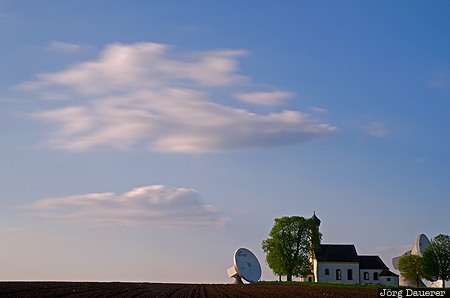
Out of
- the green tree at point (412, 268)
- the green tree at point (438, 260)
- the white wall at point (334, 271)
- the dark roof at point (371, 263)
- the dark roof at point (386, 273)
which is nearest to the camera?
the green tree at point (438, 260)

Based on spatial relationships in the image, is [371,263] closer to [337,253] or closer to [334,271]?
[337,253]

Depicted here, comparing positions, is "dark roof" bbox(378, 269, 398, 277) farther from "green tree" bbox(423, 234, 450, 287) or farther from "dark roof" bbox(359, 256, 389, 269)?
"green tree" bbox(423, 234, 450, 287)

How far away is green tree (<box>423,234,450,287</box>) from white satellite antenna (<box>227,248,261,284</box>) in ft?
93.9

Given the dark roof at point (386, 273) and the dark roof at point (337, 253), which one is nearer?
the dark roof at point (386, 273)

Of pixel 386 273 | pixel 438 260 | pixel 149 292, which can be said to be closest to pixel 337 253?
pixel 386 273

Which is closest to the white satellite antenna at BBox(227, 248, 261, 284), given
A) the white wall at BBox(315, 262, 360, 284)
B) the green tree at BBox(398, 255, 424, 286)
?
the green tree at BBox(398, 255, 424, 286)

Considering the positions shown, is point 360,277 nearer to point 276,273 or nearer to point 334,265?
point 334,265

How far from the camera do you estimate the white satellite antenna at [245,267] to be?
111750 mm

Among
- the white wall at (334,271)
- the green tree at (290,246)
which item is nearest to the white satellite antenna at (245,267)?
the green tree at (290,246)

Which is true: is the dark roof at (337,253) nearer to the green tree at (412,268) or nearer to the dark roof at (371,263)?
the dark roof at (371,263)

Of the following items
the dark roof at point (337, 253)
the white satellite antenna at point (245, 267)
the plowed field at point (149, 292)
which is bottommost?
the plowed field at point (149, 292)

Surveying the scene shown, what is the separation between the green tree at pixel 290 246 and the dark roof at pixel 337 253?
257 inches

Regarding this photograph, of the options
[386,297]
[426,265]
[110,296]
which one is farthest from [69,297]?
[426,265]

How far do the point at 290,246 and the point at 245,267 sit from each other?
21447 millimetres
